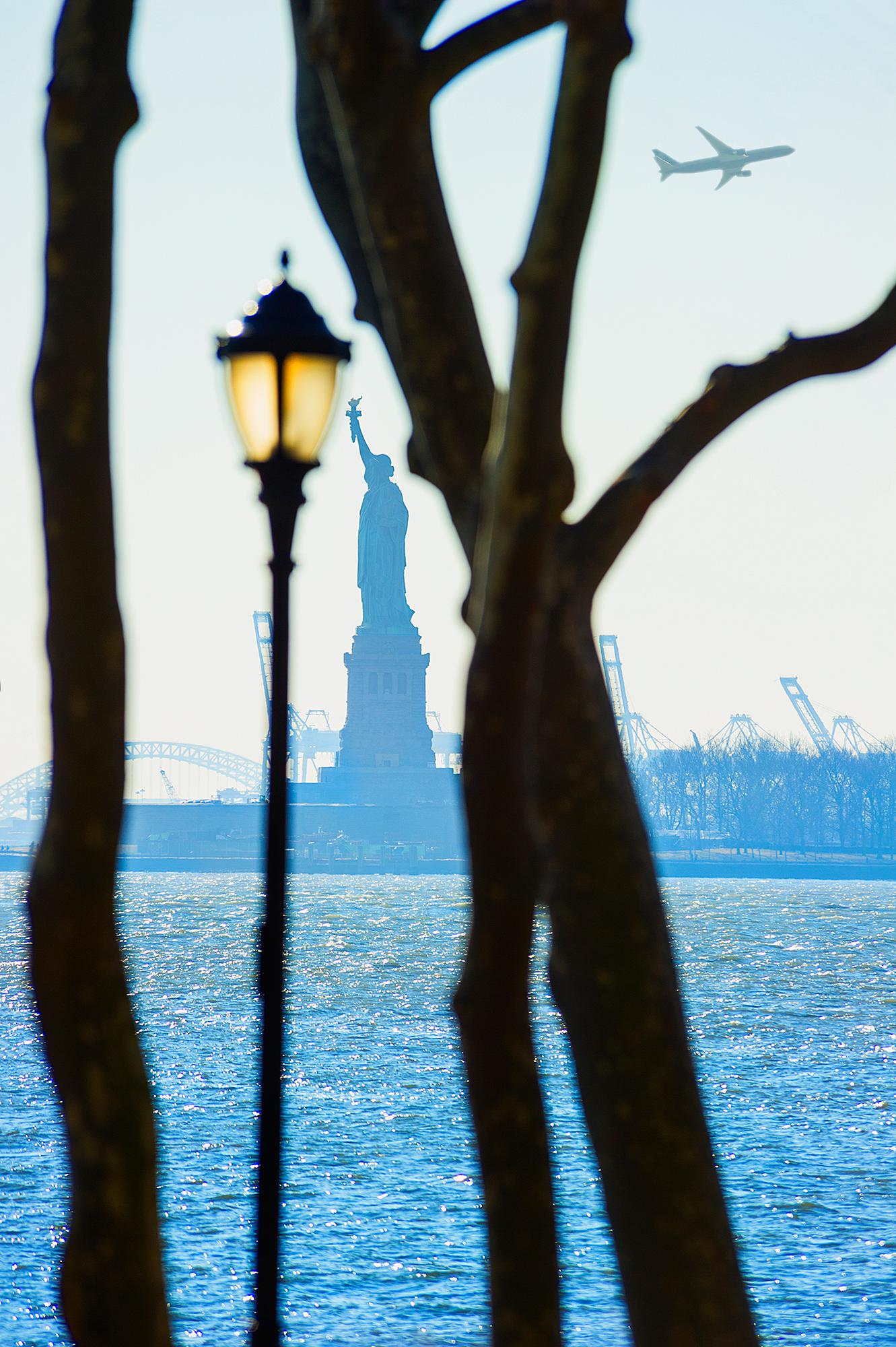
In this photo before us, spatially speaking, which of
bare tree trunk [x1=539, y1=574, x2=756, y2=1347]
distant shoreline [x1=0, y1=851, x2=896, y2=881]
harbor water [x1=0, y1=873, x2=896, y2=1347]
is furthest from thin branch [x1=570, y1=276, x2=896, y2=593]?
distant shoreline [x1=0, y1=851, x2=896, y2=881]

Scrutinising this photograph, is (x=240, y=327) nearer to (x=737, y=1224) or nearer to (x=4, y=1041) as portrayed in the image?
(x=737, y=1224)

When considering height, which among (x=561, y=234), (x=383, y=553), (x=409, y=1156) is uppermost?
(x=383, y=553)

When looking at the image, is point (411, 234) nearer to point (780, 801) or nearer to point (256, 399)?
point (256, 399)

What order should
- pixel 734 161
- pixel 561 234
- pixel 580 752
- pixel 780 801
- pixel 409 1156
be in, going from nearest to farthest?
pixel 561 234, pixel 580 752, pixel 409 1156, pixel 734 161, pixel 780 801

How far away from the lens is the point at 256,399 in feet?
14.3

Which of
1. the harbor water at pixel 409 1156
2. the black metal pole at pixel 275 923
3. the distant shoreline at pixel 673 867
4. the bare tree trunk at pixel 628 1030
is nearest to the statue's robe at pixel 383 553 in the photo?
the distant shoreline at pixel 673 867

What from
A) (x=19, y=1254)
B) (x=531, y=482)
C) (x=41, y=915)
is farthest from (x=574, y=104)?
(x=19, y=1254)

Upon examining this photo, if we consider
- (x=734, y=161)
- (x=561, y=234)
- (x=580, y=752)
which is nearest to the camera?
(x=561, y=234)

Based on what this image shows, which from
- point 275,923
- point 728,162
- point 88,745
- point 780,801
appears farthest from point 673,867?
point 88,745

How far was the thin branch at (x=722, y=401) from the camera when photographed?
3.90 meters

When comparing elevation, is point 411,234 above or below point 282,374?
above

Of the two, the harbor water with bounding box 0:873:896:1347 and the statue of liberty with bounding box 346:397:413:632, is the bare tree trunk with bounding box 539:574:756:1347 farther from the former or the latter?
the statue of liberty with bounding box 346:397:413:632

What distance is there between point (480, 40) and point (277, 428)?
1.10 m

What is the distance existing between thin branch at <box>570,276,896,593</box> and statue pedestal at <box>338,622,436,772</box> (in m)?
79.1
